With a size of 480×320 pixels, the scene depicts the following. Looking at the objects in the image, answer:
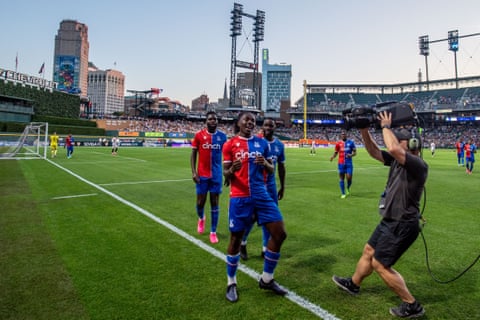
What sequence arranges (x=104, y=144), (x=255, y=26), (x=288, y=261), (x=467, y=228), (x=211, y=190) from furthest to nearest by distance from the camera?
1. (x=255, y=26)
2. (x=104, y=144)
3. (x=467, y=228)
4. (x=211, y=190)
5. (x=288, y=261)

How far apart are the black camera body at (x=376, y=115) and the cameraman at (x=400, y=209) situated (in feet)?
0.17

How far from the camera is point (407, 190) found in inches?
126

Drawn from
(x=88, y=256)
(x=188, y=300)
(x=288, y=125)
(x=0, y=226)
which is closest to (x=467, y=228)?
(x=188, y=300)

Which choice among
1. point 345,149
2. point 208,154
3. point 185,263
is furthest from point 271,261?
point 345,149

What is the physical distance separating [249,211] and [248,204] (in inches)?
3.5

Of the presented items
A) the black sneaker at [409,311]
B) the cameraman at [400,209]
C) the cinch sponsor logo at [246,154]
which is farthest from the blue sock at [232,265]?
the black sneaker at [409,311]

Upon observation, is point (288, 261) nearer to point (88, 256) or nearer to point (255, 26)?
point (88, 256)

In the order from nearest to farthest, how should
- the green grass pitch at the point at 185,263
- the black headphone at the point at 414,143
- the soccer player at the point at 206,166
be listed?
the black headphone at the point at 414,143
the green grass pitch at the point at 185,263
the soccer player at the point at 206,166

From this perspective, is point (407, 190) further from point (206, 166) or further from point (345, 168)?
point (345, 168)

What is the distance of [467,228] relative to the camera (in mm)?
6594

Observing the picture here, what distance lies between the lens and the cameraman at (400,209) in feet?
10.3

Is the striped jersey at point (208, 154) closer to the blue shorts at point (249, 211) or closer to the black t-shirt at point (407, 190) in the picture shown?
the blue shorts at point (249, 211)

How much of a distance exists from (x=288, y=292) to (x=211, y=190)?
287cm

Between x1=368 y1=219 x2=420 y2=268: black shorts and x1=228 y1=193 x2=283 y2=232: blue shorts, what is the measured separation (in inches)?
45.4
